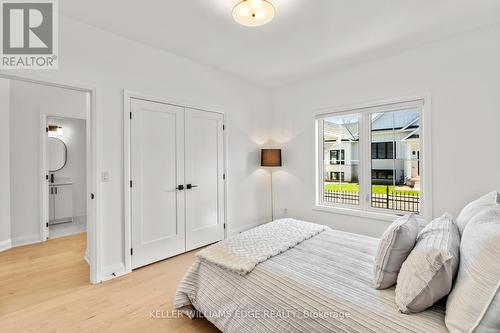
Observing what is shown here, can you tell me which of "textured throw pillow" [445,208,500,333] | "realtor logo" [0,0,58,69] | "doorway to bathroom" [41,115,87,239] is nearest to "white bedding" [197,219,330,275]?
"textured throw pillow" [445,208,500,333]

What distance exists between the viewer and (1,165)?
3.37 metres

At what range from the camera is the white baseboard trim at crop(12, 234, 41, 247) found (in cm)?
348

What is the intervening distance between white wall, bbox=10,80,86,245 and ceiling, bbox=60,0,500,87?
2.20 metres

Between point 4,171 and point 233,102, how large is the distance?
3482mm

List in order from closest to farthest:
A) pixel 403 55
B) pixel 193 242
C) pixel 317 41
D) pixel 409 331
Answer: pixel 409 331, pixel 317 41, pixel 403 55, pixel 193 242

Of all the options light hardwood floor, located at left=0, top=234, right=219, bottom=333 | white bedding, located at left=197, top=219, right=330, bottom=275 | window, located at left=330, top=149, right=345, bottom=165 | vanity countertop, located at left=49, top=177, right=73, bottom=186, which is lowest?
light hardwood floor, located at left=0, top=234, right=219, bottom=333

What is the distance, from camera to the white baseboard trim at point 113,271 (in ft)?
8.23

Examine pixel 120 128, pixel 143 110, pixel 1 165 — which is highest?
pixel 143 110

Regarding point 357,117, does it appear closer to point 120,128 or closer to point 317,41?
point 317,41

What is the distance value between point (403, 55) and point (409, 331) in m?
3.10

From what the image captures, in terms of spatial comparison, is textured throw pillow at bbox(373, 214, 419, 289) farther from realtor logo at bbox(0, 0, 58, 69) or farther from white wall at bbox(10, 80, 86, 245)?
white wall at bbox(10, 80, 86, 245)

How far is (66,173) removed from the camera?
5.04m

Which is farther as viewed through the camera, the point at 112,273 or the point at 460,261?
the point at 112,273

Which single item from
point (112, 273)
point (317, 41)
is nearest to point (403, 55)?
point (317, 41)
